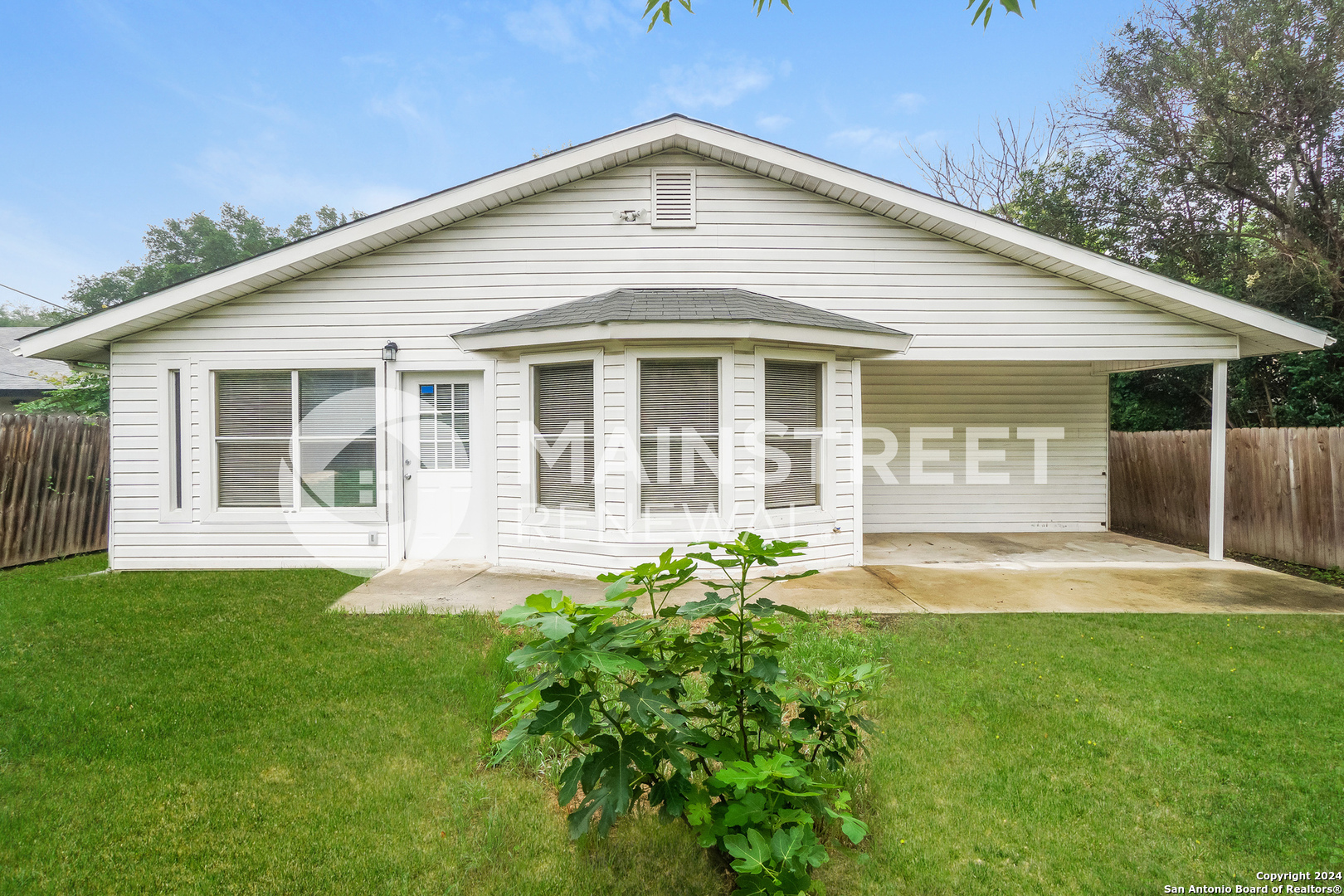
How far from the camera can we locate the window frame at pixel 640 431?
6047 mm

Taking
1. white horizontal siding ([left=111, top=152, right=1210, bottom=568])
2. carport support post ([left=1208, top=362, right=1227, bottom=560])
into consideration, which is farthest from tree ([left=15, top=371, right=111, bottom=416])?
carport support post ([left=1208, top=362, right=1227, bottom=560])

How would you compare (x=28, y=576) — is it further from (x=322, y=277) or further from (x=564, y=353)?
(x=564, y=353)

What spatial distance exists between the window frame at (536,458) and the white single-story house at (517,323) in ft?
0.11

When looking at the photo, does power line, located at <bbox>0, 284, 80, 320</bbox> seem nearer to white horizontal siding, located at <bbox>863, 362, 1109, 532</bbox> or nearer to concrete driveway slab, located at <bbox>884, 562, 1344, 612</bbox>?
white horizontal siding, located at <bbox>863, 362, 1109, 532</bbox>

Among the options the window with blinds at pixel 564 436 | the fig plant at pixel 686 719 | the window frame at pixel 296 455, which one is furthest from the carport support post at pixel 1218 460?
the window frame at pixel 296 455

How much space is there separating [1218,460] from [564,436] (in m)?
7.11

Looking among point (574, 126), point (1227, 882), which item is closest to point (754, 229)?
point (1227, 882)

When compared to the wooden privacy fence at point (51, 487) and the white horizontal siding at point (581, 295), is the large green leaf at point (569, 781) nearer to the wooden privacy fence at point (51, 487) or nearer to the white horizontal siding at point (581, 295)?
the white horizontal siding at point (581, 295)

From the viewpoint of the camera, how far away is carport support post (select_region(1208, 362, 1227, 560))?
6914 millimetres

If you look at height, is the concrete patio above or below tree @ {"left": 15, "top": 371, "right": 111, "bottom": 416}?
below

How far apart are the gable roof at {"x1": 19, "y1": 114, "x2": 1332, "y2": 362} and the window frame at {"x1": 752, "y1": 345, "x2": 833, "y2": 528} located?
200 centimetres

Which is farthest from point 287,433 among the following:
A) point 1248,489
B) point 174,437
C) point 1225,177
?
point 1225,177

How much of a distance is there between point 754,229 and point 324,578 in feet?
19.3

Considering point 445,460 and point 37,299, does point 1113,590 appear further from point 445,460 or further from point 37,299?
point 37,299
